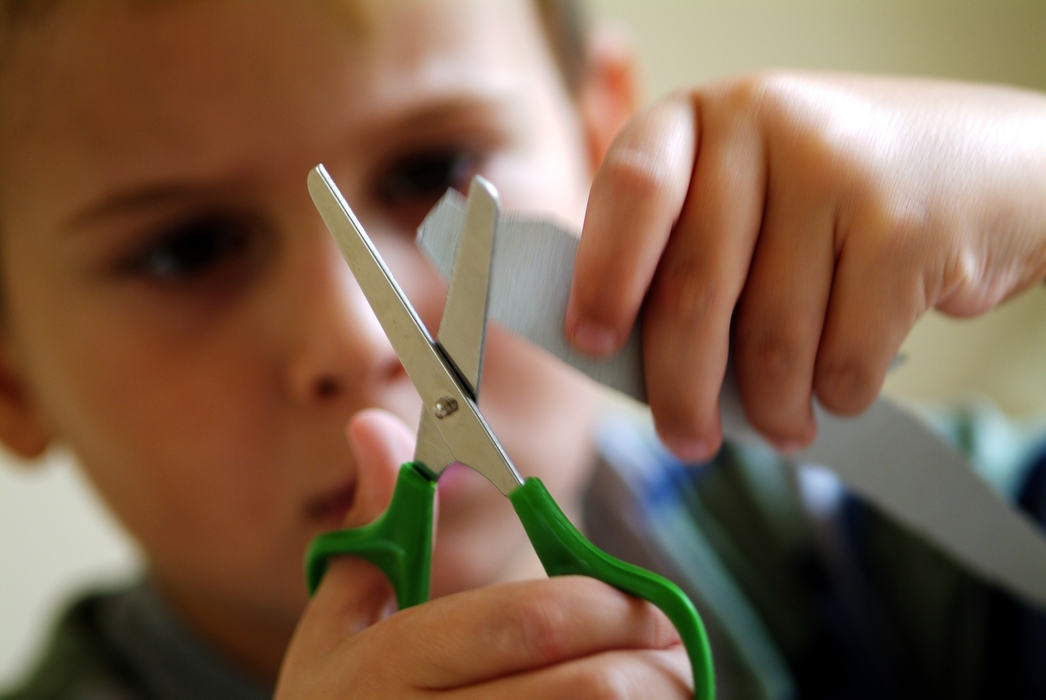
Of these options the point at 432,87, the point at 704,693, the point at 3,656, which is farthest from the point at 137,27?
the point at 3,656

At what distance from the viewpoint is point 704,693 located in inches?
8.6

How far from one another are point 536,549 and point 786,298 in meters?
0.12

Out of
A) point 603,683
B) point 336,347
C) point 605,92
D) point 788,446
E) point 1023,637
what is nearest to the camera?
point 603,683

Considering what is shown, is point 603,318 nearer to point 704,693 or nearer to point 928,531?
point 704,693

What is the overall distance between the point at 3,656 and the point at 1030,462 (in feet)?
3.76

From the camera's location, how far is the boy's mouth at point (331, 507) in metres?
0.47

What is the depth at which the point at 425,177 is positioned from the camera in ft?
1.68

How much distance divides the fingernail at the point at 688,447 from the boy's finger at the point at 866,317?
0.05 m

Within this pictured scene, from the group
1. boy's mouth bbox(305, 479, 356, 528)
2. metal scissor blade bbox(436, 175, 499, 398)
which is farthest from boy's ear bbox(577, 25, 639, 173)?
metal scissor blade bbox(436, 175, 499, 398)

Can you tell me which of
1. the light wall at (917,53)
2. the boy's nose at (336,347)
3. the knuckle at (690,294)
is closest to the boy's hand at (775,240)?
the knuckle at (690,294)

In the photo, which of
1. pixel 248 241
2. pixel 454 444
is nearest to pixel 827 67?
pixel 248 241

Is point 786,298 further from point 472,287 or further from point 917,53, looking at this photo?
point 917,53

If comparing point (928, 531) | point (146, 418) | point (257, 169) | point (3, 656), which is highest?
point (257, 169)

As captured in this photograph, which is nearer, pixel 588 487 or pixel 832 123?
pixel 832 123
